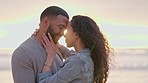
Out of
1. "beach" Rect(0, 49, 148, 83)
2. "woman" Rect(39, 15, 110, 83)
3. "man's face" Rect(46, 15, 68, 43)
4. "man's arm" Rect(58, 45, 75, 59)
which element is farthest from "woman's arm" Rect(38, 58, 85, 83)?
"beach" Rect(0, 49, 148, 83)

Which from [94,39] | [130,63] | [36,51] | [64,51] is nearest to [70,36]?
[94,39]

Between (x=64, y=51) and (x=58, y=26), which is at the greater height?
(x=58, y=26)

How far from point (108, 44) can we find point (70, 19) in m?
0.28

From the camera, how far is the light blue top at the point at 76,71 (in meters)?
3.07

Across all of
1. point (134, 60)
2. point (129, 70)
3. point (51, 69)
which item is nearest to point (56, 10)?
point (51, 69)

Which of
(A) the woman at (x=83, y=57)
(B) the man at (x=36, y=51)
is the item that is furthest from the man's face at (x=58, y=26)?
(A) the woman at (x=83, y=57)

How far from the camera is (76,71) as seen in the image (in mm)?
3068

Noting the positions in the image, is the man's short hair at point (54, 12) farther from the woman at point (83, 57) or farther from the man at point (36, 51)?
the woman at point (83, 57)

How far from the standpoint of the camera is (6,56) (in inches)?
536

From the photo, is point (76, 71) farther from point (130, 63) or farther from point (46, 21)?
point (130, 63)

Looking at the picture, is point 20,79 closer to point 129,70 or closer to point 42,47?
point 42,47

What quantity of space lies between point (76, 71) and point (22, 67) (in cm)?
36

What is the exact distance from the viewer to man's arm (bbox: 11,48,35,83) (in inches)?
127

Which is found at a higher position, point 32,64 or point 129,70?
point 32,64
